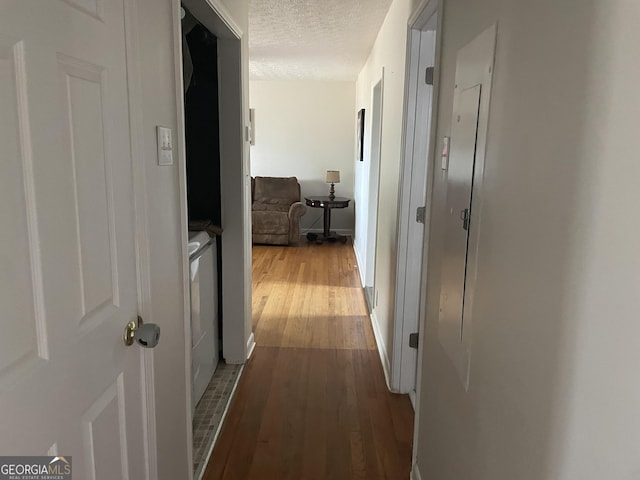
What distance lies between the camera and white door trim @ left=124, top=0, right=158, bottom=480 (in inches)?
47.1

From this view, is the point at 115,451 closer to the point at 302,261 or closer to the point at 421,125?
the point at 421,125

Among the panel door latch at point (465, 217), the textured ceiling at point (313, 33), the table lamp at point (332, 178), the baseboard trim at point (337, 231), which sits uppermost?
the textured ceiling at point (313, 33)

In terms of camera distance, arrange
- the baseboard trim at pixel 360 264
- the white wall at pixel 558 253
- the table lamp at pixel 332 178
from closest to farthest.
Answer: the white wall at pixel 558 253 < the baseboard trim at pixel 360 264 < the table lamp at pixel 332 178

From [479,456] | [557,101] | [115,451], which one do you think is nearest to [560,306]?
[557,101]

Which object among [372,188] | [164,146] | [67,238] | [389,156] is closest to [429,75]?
[389,156]

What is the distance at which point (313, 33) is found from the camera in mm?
3900

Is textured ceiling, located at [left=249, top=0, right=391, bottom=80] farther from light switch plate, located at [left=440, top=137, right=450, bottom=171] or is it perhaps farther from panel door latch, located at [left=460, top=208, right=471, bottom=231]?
panel door latch, located at [left=460, top=208, right=471, bottom=231]

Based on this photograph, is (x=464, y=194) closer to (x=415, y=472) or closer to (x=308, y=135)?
(x=415, y=472)

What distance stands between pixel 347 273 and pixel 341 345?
1.98 m

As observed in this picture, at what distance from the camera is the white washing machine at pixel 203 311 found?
2.43 meters

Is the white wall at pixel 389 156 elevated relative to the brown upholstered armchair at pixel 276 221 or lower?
elevated

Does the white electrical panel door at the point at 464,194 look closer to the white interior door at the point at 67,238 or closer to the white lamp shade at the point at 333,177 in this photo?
the white interior door at the point at 67,238

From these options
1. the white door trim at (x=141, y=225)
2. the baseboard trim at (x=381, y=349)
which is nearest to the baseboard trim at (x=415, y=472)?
the baseboard trim at (x=381, y=349)

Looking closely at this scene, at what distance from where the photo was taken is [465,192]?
4.68 feet
